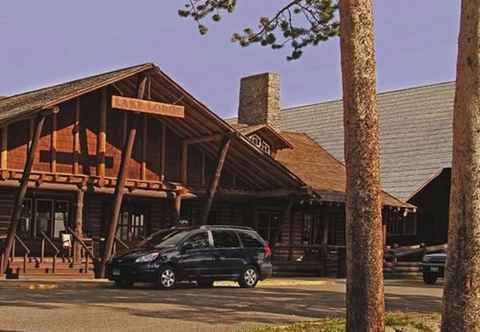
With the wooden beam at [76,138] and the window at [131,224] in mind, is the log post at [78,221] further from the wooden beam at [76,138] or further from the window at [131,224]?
the window at [131,224]

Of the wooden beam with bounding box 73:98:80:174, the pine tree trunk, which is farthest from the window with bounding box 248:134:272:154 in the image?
the pine tree trunk

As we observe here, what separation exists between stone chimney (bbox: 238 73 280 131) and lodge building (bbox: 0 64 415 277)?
3.94 meters

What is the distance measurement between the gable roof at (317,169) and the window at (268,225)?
2.03m

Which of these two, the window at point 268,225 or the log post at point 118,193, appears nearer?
the log post at point 118,193

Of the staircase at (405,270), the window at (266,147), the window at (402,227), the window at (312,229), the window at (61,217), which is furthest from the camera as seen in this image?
the window at (402,227)

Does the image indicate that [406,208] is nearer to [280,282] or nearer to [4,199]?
[280,282]

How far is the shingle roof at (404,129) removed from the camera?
3950 centimetres

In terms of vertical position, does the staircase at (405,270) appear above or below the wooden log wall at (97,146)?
below

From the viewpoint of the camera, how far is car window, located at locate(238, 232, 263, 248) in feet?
→ 77.2

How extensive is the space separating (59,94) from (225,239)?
732cm

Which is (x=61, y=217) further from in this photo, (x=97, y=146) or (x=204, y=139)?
(x=204, y=139)

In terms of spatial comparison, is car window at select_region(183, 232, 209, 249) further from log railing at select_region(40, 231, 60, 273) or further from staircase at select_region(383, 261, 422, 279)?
staircase at select_region(383, 261, 422, 279)

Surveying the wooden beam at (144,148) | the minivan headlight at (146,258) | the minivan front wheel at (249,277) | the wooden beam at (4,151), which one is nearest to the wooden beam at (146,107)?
the wooden beam at (144,148)

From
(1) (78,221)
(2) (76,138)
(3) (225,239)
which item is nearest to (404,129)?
(2) (76,138)
